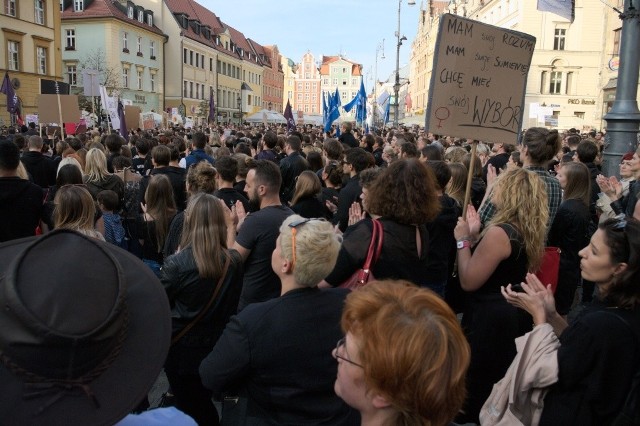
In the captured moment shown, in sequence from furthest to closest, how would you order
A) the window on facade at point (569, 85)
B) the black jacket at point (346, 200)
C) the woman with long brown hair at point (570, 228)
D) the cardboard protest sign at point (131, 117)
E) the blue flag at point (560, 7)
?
the window on facade at point (569, 85) → the cardboard protest sign at point (131, 117) → the blue flag at point (560, 7) → the black jacket at point (346, 200) → the woman with long brown hair at point (570, 228)

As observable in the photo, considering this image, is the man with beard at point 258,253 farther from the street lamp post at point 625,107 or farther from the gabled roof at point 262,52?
the gabled roof at point 262,52

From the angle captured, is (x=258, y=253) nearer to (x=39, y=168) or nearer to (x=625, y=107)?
(x=39, y=168)

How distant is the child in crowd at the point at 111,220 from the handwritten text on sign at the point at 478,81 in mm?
3131

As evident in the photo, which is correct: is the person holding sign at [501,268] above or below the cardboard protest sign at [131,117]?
below

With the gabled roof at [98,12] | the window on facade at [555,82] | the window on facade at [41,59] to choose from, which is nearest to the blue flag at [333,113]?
the window on facade at [41,59]

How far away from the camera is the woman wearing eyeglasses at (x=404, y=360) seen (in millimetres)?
1493

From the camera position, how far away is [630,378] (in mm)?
2240

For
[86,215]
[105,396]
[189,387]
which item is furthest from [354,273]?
[86,215]

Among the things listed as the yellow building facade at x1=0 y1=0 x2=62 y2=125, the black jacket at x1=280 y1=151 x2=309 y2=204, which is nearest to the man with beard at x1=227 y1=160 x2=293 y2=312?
the black jacket at x1=280 y1=151 x2=309 y2=204

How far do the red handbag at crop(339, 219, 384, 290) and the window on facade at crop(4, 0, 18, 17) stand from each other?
122 feet

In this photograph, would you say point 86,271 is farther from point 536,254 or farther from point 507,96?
point 507,96

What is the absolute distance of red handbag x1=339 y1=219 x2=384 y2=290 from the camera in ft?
10.1

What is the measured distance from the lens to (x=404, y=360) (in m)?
1.49

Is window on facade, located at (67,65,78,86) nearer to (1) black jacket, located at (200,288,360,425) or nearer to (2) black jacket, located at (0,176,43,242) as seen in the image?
(2) black jacket, located at (0,176,43,242)
